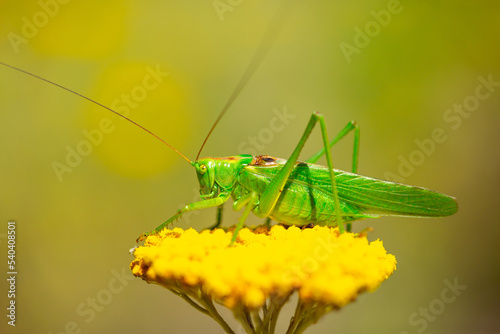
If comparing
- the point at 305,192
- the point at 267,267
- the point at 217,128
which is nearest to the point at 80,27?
the point at 217,128

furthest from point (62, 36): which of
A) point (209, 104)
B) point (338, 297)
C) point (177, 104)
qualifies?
point (338, 297)

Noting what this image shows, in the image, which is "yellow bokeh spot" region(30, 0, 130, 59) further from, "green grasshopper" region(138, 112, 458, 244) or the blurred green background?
"green grasshopper" region(138, 112, 458, 244)

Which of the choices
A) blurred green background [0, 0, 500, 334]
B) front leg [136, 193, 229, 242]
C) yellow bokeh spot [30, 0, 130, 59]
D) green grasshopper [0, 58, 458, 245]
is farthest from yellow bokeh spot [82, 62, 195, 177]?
front leg [136, 193, 229, 242]

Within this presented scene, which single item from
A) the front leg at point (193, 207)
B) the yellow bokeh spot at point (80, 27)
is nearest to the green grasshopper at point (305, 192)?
the front leg at point (193, 207)

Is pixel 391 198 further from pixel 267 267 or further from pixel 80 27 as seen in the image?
pixel 80 27

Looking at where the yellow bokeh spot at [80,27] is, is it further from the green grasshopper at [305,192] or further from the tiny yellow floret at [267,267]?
the tiny yellow floret at [267,267]
